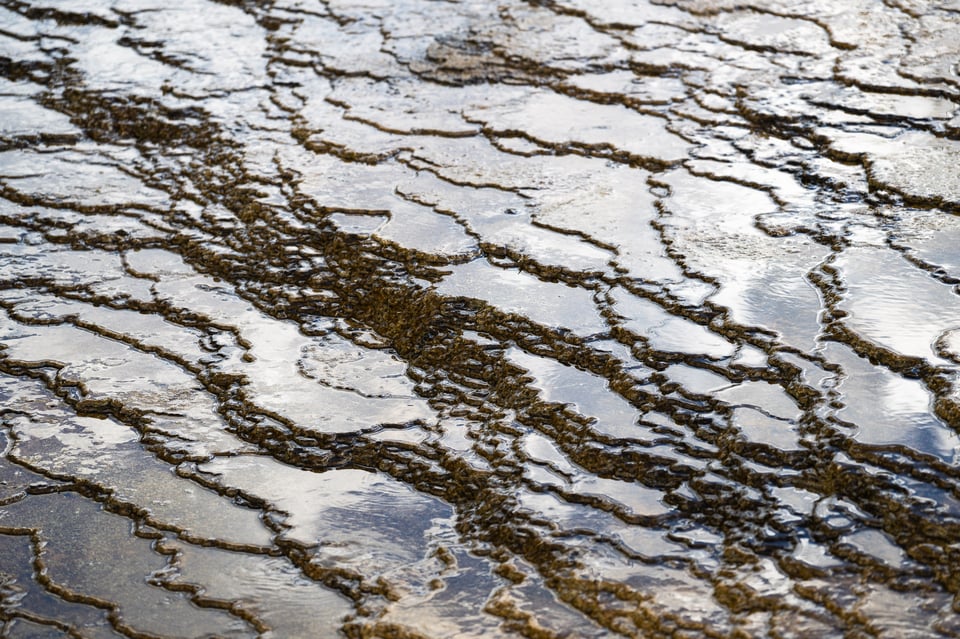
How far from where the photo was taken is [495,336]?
1.77m

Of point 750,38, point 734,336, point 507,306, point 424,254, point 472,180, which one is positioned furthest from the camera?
point 750,38

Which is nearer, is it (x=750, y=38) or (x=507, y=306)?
(x=507, y=306)

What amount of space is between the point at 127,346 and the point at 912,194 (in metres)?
1.63

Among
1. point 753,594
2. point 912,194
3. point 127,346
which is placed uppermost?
point 912,194

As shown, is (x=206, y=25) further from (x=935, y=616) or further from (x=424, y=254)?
(x=935, y=616)

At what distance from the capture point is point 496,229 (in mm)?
2105

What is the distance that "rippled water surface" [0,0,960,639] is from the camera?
129 centimetres

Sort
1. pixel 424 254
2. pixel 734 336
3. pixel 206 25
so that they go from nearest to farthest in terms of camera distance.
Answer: pixel 734 336 → pixel 424 254 → pixel 206 25

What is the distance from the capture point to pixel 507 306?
72.4 inches

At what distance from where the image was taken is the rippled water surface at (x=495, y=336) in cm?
129

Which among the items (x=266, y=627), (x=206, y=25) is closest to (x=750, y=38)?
(x=206, y=25)

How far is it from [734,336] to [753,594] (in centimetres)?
57

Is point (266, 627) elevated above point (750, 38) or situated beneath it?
situated beneath

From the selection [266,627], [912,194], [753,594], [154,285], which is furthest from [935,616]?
[154,285]
